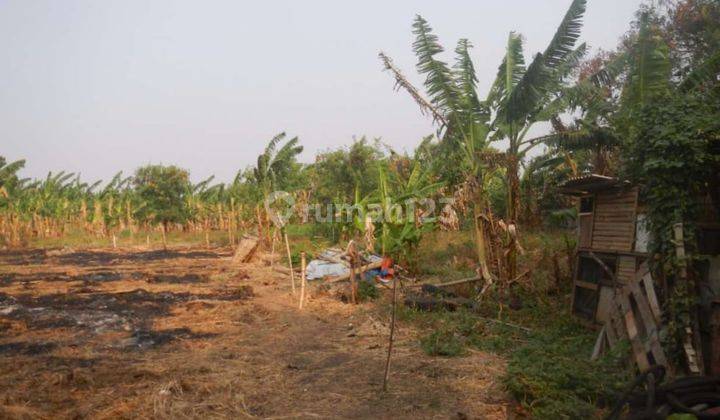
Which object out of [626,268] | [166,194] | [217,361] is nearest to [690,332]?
[626,268]

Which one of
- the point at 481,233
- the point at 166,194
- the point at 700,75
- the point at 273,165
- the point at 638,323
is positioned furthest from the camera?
the point at 166,194

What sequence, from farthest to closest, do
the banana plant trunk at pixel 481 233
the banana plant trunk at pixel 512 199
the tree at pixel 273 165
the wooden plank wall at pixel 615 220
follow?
the tree at pixel 273 165, the banana plant trunk at pixel 481 233, the banana plant trunk at pixel 512 199, the wooden plank wall at pixel 615 220

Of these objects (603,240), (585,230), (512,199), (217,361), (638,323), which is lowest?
(217,361)

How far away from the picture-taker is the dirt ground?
16.1ft

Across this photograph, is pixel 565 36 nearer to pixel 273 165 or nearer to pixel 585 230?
pixel 585 230

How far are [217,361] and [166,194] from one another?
25.0 m

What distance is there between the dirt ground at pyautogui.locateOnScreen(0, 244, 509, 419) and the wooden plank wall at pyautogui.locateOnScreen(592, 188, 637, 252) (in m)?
2.48

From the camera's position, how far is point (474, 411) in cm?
468

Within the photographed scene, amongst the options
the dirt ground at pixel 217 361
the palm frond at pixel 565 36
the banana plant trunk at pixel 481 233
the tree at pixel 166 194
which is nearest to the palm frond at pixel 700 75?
the palm frond at pixel 565 36

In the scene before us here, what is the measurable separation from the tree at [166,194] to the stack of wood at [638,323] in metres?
26.7

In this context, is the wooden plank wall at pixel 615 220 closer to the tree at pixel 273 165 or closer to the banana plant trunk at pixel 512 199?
the banana plant trunk at pixel 512 199

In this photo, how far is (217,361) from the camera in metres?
6.55

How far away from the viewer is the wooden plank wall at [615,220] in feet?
22.4

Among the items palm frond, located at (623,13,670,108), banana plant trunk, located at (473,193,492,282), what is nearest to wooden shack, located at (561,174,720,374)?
banana plant trunk, located at (473,193,492,282)
